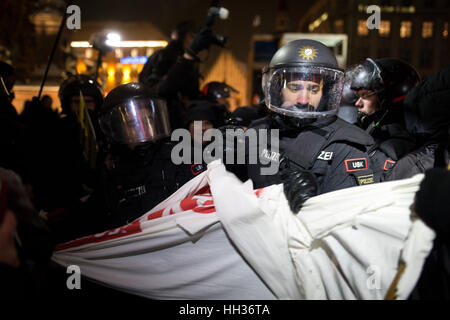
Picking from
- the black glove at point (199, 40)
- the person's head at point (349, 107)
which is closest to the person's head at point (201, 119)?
the black glove at point (199, 40)

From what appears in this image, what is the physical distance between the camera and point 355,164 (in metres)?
2.17

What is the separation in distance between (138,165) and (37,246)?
1.00 meters

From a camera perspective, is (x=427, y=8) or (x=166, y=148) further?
(x=427, y=8)

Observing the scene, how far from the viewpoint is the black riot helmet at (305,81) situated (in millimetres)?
2400

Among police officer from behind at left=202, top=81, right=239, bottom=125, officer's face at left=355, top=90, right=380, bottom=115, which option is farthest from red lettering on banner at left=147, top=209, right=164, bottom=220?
police officer from behind at left=202, top=81, right=239, bottom=125

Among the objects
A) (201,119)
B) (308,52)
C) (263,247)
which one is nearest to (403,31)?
(201,119)

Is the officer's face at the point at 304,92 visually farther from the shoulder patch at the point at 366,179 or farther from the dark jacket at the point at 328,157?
the shoulder patch at the point at 366,179

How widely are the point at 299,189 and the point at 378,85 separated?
1.90 m

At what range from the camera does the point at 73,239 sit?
7.36 feet

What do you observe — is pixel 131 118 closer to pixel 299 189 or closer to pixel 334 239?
pixel 299 189

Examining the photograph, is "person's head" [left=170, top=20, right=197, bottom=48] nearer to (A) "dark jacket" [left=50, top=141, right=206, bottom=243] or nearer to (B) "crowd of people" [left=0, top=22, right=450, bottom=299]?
(B) "crowd of people" [left=0, top=22, right=450, bottom=299]

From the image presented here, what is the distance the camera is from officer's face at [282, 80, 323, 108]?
95.3 inches
